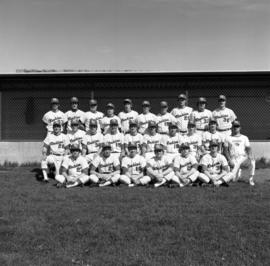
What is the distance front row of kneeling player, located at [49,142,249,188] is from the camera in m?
8.84

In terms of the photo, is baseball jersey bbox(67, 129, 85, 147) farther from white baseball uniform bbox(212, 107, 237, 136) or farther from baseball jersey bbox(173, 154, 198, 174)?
white baseball uniform bbox(212, 107, 237, 136)

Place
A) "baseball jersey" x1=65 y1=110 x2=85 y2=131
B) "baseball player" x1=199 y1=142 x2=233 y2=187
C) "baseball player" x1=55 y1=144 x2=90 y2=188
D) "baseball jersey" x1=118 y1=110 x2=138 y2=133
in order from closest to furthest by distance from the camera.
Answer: "baseball player" x1=199 y1=142 x2=233 y2=187 < "baseball player" x1=55 y1=144 x2=90 y2=188 < "baseball jersey" x1=118 y1=110 x2=138 y2=133 < "baseball jersey" x1=65 y1=110 x2=85 y2=131

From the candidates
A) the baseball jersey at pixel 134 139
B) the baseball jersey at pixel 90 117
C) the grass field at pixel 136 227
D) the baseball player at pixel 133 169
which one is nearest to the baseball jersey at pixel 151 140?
the baseball jersey at pixel 134 139

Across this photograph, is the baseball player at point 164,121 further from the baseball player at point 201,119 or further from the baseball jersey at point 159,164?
the baseball jersey at point 159,164

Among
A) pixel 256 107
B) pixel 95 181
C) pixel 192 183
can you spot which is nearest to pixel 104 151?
pixel 95 181

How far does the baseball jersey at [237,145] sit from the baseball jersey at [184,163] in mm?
1025

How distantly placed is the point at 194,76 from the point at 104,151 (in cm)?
494

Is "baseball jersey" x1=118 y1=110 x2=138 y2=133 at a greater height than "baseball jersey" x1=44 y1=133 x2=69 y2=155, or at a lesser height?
greater

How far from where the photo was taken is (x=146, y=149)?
9.69 meters

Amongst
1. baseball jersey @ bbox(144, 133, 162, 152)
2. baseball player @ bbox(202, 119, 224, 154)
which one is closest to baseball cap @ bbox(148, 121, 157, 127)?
baseball jersey @ bbox(144, 133, 162, 152)

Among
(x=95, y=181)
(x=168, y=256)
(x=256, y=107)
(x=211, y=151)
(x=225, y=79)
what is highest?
(x=225, y=79)

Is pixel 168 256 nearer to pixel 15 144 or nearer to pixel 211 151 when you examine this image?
pixel 211 151

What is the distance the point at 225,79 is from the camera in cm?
1316

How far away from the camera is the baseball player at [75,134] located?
9945 millimetres
